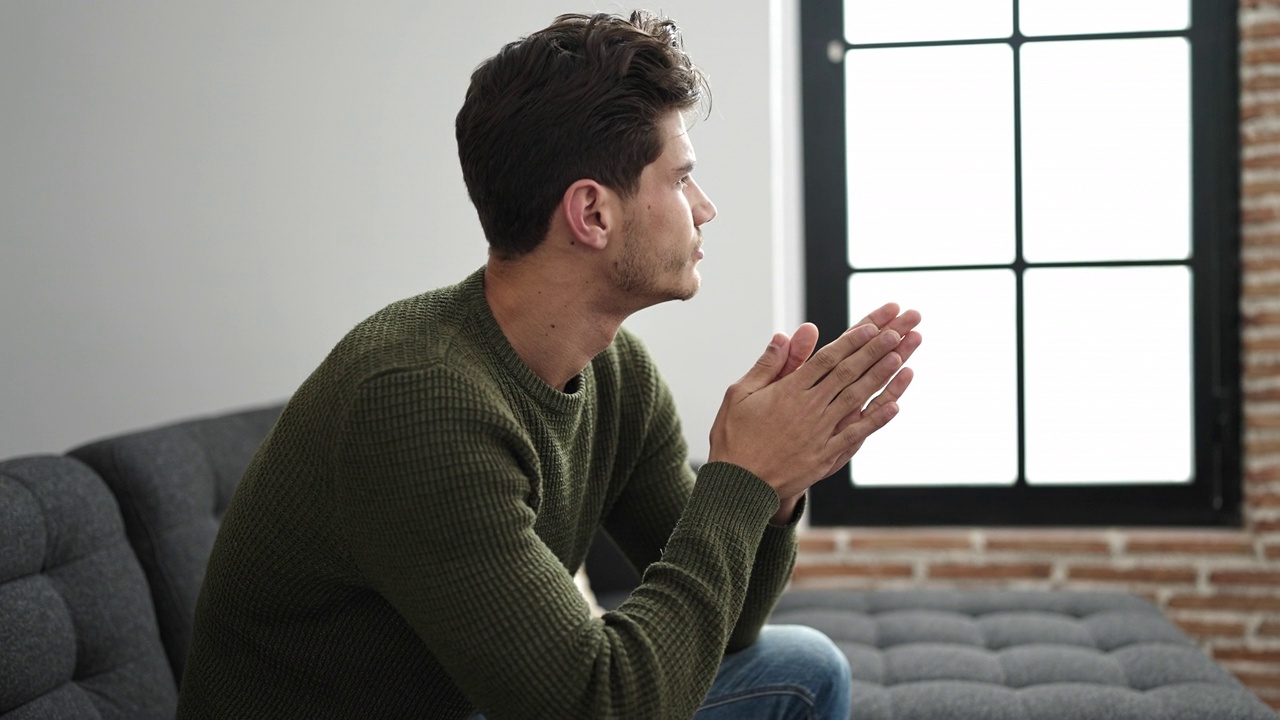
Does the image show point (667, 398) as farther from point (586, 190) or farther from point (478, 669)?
point (478, 669)

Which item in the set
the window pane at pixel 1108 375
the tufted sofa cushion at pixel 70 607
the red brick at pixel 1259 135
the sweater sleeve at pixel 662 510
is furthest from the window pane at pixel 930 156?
the tufted sofa cushion at pixel 70 607

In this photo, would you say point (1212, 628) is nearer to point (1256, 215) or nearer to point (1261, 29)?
point (1256, 215)

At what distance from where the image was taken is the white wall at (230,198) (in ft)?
9.05

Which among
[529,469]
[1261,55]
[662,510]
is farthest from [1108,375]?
[529,469]

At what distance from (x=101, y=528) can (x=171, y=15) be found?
1.55 metres

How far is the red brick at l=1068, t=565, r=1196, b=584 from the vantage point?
A: 275 cm

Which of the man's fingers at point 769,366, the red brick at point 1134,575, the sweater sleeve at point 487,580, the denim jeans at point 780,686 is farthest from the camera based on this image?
the red brick at point 1134,575

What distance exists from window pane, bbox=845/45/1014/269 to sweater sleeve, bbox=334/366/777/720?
6.19 ft

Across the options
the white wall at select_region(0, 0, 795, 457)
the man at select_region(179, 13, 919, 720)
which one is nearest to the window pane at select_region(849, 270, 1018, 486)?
the white wall at select_region(0, 0, 795, 457)

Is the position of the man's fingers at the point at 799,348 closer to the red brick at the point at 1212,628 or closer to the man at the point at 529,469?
the man at the point at 529,469

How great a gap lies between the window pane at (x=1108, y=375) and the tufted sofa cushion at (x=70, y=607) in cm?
207

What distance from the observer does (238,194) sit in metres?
2.78

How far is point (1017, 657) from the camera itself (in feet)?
6.73

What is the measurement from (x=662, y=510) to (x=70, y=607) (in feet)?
2.63
